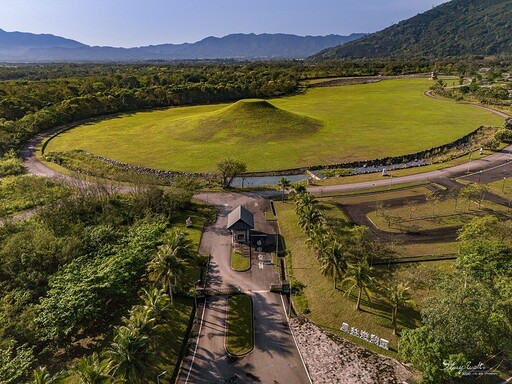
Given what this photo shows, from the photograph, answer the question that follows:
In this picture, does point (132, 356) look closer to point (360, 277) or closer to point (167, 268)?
point (167, 268)

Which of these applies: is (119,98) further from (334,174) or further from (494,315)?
(494,315)

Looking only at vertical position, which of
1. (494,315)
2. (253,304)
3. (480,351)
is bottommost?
(253,304)

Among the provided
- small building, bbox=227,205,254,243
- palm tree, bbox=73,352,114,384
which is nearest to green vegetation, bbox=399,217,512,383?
palm tree, bbox=73,352,114,384

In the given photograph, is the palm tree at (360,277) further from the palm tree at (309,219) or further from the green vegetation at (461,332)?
the palm tree at (309,219)

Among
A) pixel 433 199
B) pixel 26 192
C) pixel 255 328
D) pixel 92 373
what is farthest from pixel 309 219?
pixel 26 192

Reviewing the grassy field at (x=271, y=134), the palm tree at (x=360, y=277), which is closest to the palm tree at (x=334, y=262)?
the palm tree at (x=360, y=277)

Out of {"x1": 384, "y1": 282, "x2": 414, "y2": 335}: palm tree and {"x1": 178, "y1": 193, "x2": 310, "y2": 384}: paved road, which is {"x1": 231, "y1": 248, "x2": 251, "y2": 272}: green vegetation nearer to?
{"x1": 178, "y1": 193, "x2": 310, "y2": 384}: paved road

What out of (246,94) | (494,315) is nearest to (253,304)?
(494,315)
